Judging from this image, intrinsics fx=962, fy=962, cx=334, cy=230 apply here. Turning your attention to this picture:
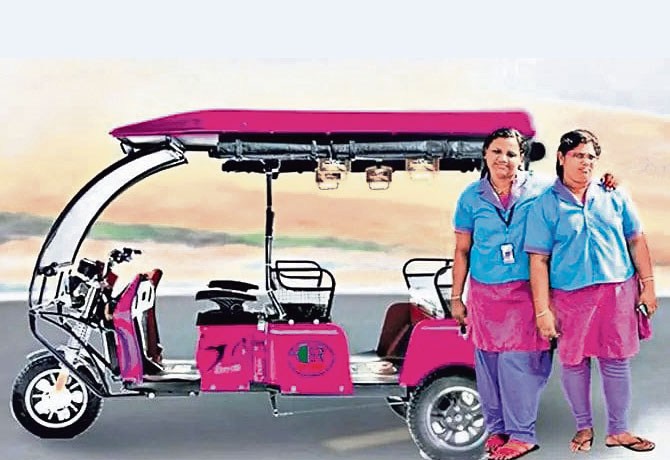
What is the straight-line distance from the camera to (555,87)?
450 cm

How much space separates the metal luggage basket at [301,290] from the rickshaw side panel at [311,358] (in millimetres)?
79

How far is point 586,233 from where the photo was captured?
2770 millimetres

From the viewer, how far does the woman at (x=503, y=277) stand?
2.91 m

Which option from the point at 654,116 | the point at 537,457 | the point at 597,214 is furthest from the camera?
the point at 654,116

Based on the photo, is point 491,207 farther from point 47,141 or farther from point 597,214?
point 47,141

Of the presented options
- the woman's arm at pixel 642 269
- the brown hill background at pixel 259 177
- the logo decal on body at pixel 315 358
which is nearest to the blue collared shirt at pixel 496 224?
the woman's arm at pixel 642 269

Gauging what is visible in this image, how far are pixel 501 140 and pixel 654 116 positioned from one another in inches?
86.5

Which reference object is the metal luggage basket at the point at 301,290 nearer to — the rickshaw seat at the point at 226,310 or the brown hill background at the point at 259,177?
the rickshaw seat at the point at 226,310

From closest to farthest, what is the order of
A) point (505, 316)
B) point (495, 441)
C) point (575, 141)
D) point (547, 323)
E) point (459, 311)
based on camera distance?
point (575, 141), point (547, 323), point (505, 316), point (459, 311), point (495, 441)

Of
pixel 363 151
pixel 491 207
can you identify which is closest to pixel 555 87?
pixel 363 151

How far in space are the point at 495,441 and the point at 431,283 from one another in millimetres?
839

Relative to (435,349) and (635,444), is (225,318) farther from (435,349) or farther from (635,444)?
(635,444)

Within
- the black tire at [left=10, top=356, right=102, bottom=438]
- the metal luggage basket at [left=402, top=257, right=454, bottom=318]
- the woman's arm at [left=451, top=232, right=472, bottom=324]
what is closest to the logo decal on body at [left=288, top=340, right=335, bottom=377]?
the metal luggage basket at [left=402, top=257, right=454, bottom=318]

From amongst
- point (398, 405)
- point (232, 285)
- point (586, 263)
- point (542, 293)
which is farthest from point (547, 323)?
point (232, 285)
